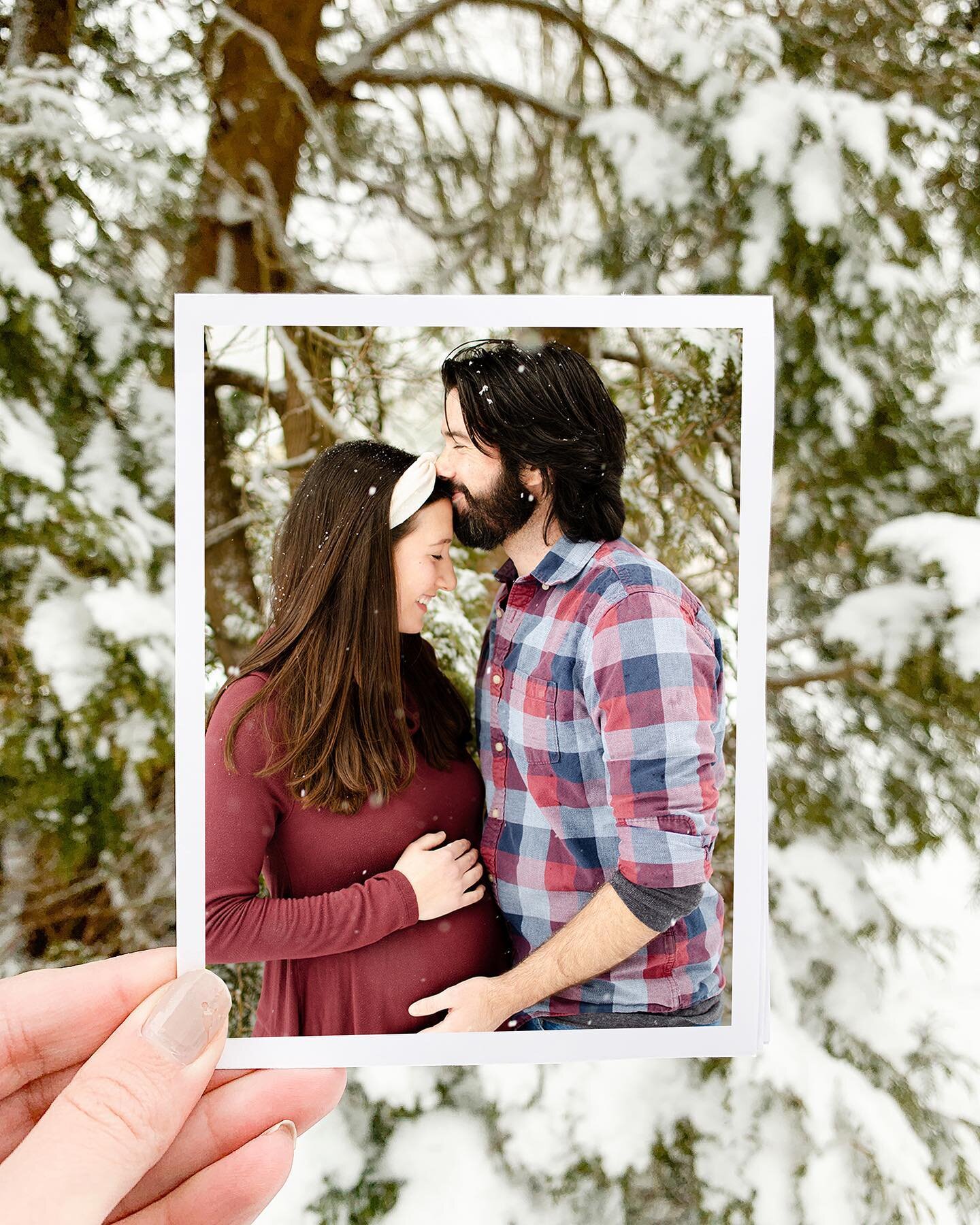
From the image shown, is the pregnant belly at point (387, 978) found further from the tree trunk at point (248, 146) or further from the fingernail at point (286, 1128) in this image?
the tree trunk at point (248, 146)

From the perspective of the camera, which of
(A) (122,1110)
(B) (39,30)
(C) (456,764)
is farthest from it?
(B) (39,30)

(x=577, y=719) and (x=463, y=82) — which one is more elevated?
(x=463, y=82)

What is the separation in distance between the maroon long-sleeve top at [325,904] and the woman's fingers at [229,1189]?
0.29 feet

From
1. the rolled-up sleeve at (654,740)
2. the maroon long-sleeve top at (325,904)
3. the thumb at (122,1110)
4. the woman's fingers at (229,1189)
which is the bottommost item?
the woman's fingers at (229,1189)

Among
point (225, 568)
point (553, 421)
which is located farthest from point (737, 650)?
point (225, 568)

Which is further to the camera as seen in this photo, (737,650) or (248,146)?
(248,146)

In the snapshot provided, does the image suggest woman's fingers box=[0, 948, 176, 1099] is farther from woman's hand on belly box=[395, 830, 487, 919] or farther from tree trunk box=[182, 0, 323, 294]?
tree trunk box=[182, 0, 323, 294]

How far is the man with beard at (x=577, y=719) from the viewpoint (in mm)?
588

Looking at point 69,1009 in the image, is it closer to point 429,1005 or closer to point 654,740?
point 429,1005

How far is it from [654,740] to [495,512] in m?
0.20

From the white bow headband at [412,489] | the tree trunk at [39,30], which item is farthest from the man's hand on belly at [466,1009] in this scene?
the tree trunk at [39,30]

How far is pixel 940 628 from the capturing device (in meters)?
0.82

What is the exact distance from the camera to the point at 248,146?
32.2 inches

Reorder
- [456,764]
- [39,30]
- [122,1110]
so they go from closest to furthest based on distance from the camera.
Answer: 1. [122,1110]
2. [456,764]
3. [39,30]
